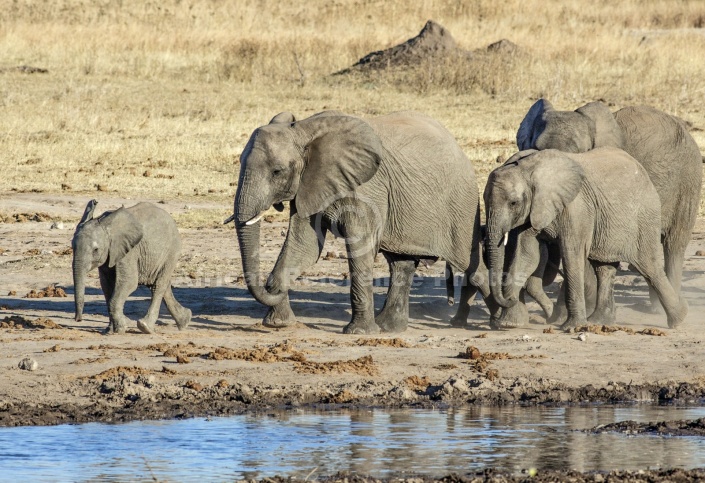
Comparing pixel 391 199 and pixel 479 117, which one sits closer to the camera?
pixel 391 199

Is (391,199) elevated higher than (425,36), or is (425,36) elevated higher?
(425,36)

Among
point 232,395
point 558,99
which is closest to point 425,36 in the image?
point 558,99

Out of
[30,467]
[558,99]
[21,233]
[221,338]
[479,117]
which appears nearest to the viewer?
[30,467]

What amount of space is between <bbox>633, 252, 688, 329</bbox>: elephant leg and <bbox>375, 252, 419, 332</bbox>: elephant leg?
5.87 ft

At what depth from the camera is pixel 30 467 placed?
689 centimetres

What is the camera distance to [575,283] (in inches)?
418

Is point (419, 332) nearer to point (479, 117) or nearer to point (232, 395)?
point (232, 395)

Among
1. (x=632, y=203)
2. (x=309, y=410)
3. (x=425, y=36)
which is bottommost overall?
(x=309, y=410)

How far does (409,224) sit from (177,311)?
1.85 metres

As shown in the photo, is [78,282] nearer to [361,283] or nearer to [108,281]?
[108,281]

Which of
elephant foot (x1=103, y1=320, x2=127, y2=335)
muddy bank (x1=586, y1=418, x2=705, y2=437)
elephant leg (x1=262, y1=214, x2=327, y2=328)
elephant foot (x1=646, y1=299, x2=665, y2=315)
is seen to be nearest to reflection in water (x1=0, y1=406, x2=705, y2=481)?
muddy bank (x1=586, y1=418, x2=705, y2=437)

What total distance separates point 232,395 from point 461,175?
3.04m

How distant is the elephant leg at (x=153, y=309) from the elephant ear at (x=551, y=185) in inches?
109

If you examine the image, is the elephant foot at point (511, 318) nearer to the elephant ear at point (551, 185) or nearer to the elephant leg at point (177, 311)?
the elephant ear at point (551, 185)
